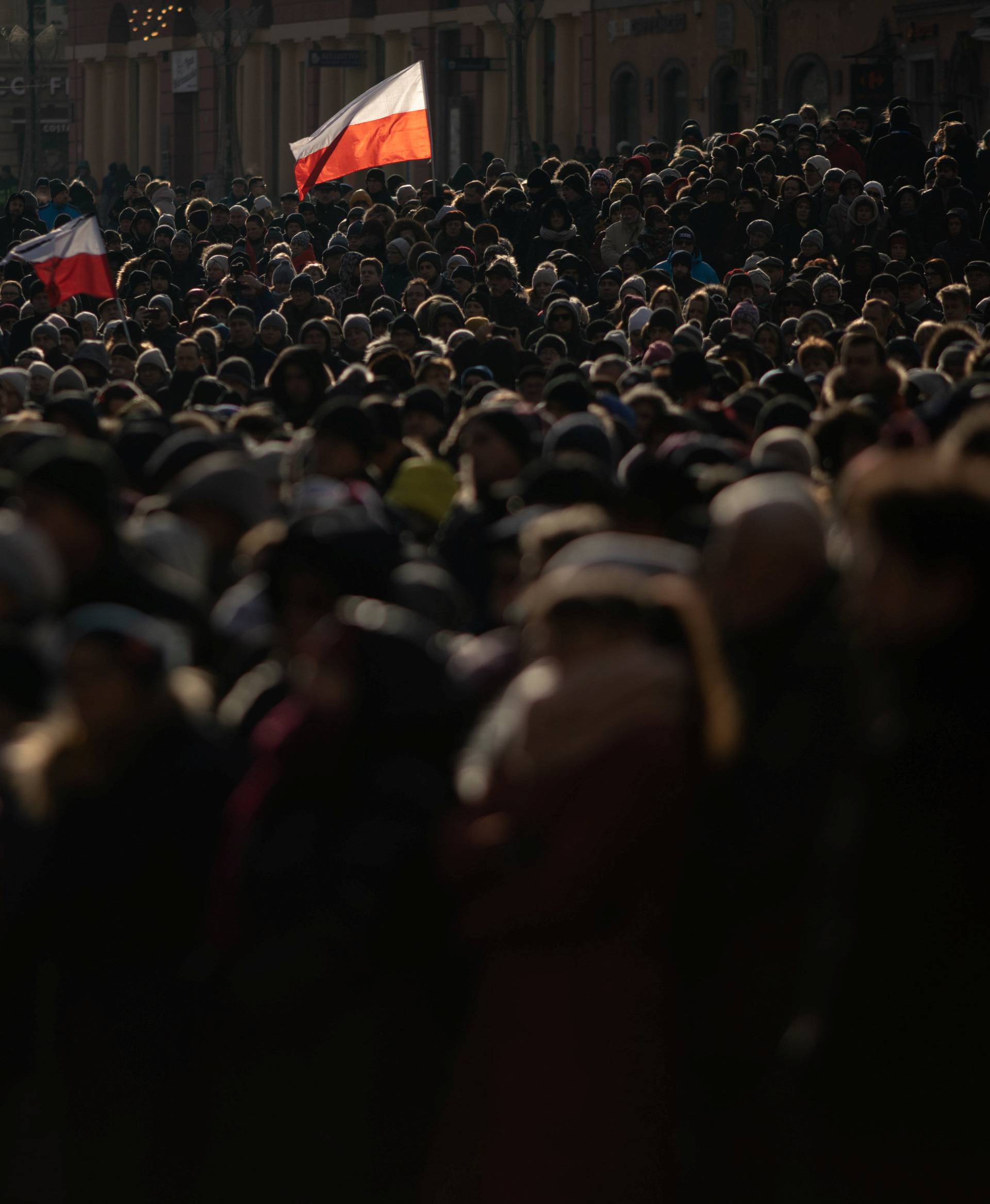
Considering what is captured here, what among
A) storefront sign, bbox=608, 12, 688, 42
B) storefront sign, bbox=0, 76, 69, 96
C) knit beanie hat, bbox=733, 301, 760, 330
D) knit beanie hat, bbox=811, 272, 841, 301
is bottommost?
knit beanie hat, bbox=733, 301, 760, 330

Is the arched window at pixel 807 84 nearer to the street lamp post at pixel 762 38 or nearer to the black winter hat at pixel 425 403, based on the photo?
the street lamp post at pixel 762 38

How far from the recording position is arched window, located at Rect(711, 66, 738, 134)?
144ft

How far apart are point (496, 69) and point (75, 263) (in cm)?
2377

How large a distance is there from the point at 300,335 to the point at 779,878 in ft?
36.3

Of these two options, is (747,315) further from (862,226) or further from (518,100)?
(518,100)

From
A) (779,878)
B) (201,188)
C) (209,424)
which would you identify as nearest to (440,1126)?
(779,878)

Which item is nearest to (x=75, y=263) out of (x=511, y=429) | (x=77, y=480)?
(x=511, y=429)

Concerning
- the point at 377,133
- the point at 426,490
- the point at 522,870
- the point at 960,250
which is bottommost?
the point at 522,870

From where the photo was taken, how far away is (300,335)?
1457 centimetres

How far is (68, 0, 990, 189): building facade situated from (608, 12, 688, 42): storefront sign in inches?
1.7

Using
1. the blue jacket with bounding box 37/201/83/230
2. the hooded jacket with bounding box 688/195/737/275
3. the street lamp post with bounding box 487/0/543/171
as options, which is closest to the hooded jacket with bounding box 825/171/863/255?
the hooded jacket with bounding box 688/195/737/275

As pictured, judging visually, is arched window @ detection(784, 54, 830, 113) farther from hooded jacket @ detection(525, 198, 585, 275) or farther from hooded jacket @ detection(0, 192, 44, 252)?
hooded jacket @ detection(525, 198, 585, 275)

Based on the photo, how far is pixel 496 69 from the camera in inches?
1560

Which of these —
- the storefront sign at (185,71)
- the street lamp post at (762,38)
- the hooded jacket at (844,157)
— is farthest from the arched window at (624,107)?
the hooded jacket at (844,157)
